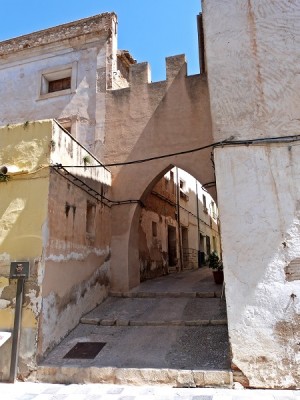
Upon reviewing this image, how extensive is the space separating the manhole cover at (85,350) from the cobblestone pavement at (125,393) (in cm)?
56

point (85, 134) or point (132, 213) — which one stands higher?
point (85, 134)

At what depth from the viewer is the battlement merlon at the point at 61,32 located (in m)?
10.5

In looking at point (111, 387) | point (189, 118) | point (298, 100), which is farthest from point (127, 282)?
point (298, 100)

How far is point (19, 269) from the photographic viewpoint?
17.9ft

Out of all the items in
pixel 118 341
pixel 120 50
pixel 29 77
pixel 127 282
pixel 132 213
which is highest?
pixel 120 50

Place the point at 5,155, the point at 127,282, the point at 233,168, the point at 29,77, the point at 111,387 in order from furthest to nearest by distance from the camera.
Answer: the point at 29,77, the point at 127,282, the point at 5,155, the point at 233,168, the point at 111,387

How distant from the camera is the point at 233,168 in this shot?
16.7ft

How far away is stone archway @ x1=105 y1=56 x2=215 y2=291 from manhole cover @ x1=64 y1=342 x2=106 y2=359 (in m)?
2.84

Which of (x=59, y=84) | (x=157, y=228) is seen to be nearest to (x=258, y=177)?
(x=157, y=228)

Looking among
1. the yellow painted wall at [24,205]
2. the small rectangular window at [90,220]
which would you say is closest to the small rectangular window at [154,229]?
the small rectangular window at [90,220]

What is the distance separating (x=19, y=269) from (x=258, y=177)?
399 centimetres

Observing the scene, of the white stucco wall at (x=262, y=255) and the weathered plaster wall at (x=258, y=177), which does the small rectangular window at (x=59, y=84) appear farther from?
the white stucco wall at (x=262, y=255)

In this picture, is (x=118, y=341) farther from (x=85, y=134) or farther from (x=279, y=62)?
(x=85, y=134)

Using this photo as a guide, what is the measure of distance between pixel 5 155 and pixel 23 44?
682 centimetres
